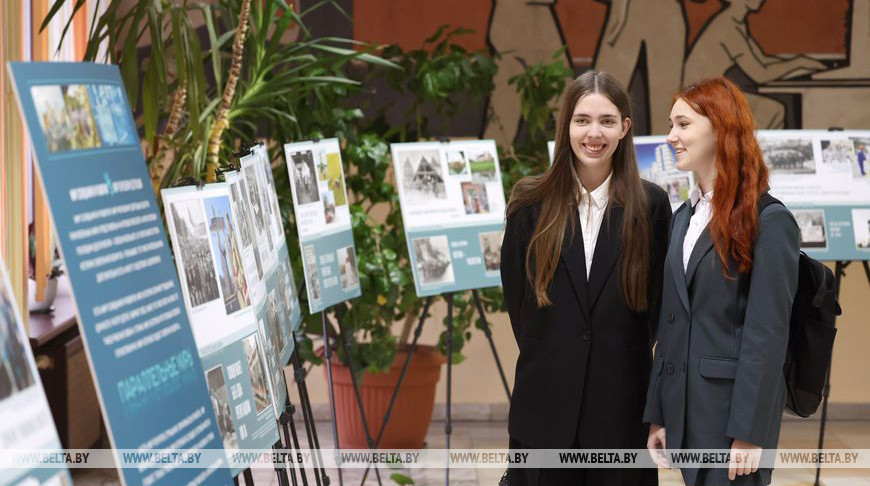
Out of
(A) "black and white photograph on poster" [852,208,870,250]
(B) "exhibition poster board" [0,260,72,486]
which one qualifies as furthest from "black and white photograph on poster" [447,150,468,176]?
(B) "exhibition poster board" [0,260,72,486]

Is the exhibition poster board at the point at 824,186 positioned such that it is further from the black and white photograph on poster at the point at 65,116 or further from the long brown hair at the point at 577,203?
the black and white photograph on poster at the point at 65,116

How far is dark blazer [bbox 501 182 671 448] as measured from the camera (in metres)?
2.69

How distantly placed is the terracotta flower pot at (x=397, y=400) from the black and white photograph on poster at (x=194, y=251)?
3.13 metres

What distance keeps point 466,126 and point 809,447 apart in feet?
8.59

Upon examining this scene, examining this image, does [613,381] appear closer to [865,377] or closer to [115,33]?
[115,33]

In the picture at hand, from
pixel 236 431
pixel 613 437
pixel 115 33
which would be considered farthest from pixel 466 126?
pixel 236 431

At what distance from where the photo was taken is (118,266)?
5.63ft

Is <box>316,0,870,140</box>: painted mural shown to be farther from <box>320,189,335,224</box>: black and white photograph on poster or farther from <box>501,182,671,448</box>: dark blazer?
<box>501,182,671,448</box>: dark blazer

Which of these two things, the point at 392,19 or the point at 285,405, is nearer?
the point at 285,405

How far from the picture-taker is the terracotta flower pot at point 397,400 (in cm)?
522

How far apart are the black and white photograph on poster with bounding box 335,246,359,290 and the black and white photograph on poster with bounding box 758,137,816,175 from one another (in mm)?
2034

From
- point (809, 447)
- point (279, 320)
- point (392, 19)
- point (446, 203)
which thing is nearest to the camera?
point (279, 320)

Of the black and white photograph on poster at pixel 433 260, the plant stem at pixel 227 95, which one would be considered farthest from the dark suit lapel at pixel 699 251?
the black and white photograph on poster at pixel 433 260

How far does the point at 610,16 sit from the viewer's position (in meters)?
5.81
